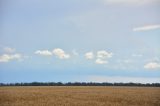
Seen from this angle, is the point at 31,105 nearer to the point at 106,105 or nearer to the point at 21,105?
the point at 21,105

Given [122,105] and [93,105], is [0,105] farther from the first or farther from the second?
[122,105]

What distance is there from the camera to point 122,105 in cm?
2725

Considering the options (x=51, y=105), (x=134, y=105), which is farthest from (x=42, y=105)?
(x=134, y=105)

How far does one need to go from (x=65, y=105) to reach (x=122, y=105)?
4.58m

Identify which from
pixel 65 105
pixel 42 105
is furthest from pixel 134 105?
pixel 42 105

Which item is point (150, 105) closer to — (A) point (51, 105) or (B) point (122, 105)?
(B) point (122, 105)

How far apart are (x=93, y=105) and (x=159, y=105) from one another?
5.36m

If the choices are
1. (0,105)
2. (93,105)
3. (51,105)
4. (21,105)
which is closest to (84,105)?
(93,105)

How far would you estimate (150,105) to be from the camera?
90.3ft

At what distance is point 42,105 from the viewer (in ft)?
85.7

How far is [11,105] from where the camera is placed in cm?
2675

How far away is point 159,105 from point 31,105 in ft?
33.0

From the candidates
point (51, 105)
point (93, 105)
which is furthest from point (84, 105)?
point (51, 105)

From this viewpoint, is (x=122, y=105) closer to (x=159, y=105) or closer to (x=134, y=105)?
(x=134, y=105)
